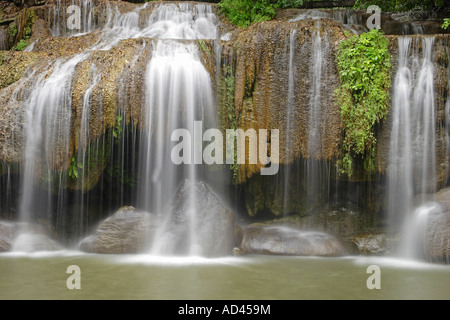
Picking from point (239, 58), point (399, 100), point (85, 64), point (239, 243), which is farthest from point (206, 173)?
point (399, 100)

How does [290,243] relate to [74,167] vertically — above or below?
below

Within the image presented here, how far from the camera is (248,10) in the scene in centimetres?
1362

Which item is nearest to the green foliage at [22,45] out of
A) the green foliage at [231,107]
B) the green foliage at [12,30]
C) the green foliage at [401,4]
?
the green foliage at [12,30]

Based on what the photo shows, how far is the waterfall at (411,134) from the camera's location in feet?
28.9

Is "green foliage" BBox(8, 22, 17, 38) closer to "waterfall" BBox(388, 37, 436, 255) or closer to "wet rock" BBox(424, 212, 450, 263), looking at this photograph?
"waterfall" BBox(388, 37, 436, 255)

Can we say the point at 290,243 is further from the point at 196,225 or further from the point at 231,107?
the point at 231,107

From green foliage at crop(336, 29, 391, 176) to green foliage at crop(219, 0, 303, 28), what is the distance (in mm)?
4883

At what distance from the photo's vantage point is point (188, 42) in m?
9.58

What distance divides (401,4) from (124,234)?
9785 mm

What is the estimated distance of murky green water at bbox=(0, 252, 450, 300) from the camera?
221 inches

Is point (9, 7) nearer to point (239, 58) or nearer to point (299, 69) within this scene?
point (239, 58)

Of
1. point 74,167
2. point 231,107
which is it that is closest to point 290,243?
point 231,107

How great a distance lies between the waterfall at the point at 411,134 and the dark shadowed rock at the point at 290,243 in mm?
1510
